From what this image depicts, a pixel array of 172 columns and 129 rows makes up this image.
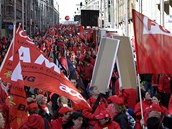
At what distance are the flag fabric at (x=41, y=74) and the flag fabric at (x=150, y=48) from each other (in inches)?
37.3

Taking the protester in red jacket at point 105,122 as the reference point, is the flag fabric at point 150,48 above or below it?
above

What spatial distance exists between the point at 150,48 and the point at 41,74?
1.52m

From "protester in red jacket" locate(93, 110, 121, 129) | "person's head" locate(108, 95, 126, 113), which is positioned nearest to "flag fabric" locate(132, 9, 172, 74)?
"person's head" locate(108, 95, 126, 113)

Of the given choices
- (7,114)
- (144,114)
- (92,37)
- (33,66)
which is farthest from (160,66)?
(92,37)

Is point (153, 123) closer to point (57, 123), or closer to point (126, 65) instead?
point (57, 123)

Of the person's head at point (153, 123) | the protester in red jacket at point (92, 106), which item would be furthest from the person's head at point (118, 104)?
the person's head at point (153, 123)

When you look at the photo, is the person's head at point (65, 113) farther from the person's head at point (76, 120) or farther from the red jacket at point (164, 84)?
the red jacket at point (164, 84)

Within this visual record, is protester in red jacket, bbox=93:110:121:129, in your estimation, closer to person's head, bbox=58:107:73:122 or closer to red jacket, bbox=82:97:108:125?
person's head, bbox=58:107:73:122

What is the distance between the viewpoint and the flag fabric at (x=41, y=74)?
21.4 feet

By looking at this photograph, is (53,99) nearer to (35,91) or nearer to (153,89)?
(35,91)

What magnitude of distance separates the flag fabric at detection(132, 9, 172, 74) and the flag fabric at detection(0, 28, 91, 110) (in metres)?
0.95

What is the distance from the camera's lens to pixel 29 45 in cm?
745

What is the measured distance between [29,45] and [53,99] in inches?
69.7

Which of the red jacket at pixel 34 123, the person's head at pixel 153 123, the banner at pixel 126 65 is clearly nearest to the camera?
the person's head at pixel 153 123
